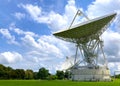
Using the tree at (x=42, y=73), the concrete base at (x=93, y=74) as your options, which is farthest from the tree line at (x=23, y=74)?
the concrete base at (x=93, y=74)

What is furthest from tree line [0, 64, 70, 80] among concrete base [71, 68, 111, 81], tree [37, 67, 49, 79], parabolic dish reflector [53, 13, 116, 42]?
parabolic dish reflector [53, 13, 116, 42]

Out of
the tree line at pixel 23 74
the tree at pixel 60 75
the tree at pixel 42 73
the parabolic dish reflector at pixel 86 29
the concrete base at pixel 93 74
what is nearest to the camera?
the parabolic dish reflector at pixel 86 29

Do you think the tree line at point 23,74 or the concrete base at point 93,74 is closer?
the concrete base at point 93,74

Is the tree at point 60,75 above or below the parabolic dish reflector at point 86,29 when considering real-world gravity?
below

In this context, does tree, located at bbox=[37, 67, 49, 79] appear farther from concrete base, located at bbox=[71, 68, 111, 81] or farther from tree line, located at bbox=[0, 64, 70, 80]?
concrete base, located at bbox=[71, 68, 111, 81]

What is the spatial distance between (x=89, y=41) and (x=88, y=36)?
212 cm

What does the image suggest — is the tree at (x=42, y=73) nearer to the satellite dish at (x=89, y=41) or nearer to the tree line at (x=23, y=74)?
the tree line at (x=23, y=74)

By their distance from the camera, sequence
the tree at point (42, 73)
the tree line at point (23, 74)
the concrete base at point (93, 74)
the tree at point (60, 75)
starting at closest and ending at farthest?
the concrete base at point (93, 74) < the tree line at point (23, 74) < the tree at point (60, 75) < the tree at point (42, 73)

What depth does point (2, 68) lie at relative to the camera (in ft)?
415

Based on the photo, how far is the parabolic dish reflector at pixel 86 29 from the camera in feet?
202

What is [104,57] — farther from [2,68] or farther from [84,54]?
[2,68]

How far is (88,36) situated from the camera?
7156 cm

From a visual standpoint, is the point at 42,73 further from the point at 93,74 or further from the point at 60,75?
the point at 93,74

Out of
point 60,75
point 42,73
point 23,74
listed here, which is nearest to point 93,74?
point 60,75
